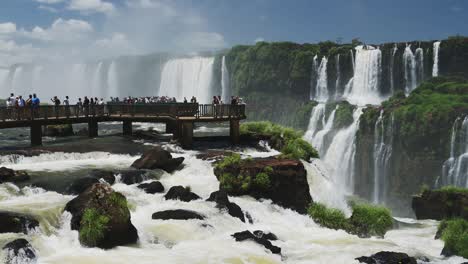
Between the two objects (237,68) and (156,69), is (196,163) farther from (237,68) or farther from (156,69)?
(156,69)

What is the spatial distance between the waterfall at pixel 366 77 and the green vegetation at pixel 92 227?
2106 inches

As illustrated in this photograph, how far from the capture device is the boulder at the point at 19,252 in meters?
12.8

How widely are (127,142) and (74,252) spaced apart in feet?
64.5

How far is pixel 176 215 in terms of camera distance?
Answer: 1711 cm

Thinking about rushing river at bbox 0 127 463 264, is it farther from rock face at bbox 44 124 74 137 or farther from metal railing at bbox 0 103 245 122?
rock face at bbox 44 124 74 137

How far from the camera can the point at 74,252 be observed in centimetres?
1391

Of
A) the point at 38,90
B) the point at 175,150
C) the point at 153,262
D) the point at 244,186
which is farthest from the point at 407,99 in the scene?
the point at 38,90

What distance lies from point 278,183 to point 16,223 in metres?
11.0

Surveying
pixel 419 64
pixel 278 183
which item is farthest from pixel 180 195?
pixel 419 64

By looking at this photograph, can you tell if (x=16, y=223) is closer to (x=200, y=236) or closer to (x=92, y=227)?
(x=92, y=227)

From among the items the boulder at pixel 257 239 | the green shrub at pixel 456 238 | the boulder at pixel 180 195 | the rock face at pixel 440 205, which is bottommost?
the rock face at pixel 440 205

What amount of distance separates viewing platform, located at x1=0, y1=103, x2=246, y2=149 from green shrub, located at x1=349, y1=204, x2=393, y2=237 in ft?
44.3

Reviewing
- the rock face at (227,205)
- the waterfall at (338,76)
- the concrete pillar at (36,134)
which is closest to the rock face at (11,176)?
the rock face at (227,205)

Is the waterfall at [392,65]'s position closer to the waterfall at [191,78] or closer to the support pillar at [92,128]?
the waterfall at [191,78]
